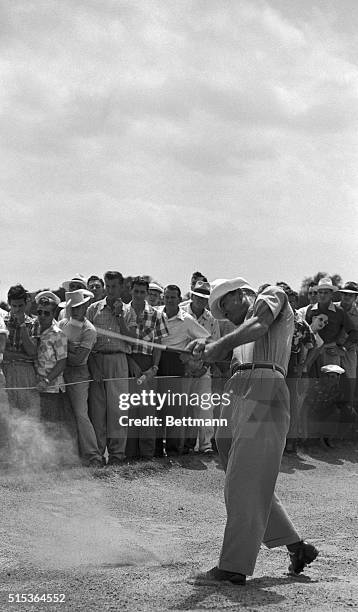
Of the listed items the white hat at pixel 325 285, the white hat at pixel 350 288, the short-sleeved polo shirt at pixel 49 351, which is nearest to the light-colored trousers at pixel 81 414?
the short-sleeved polo shirt at pixel 49 351

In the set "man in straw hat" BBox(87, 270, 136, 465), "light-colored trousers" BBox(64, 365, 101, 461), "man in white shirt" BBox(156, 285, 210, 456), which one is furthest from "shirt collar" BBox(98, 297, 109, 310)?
"man in white shirt" BBox(156, 285, 210, 456)

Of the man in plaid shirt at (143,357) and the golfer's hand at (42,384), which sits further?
the man in plaid shirt at (143,357)

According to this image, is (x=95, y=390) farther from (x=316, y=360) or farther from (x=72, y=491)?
(x=316, y=360)

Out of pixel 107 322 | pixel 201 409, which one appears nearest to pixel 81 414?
pixel 107 322

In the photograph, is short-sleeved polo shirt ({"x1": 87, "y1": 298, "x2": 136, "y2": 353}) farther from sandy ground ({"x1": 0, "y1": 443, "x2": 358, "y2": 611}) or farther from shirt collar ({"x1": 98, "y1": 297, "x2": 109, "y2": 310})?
sandy ground ({"x1": 0, "y1": 443, "x2": 358, "y2": 611})

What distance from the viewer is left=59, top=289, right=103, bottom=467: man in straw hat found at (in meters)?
11.0

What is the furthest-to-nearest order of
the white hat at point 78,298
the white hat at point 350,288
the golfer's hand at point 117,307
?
1. the white hat at point 350,288
2. the golfer's hand at point 117,307
3. the white hat at point 78,298

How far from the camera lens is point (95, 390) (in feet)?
37.4

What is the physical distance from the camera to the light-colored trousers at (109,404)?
11.4 m

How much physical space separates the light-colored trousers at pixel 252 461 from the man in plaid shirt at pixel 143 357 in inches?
179

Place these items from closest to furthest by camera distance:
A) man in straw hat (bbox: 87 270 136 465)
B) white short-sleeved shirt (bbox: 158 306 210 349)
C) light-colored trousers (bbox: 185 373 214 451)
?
man in straw hat (bbox: 87 270 136 465) < white short-sleeved shirt (bbox: 158 306 210 349) < light-colored trousers (bbox: 185 373 214 451)

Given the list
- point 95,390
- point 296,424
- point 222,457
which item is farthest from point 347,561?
point 296,424

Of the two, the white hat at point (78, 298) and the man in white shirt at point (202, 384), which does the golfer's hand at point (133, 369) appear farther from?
the white hat at point (78, 298)

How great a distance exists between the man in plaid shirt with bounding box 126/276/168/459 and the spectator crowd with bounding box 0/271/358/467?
0.01 metres
